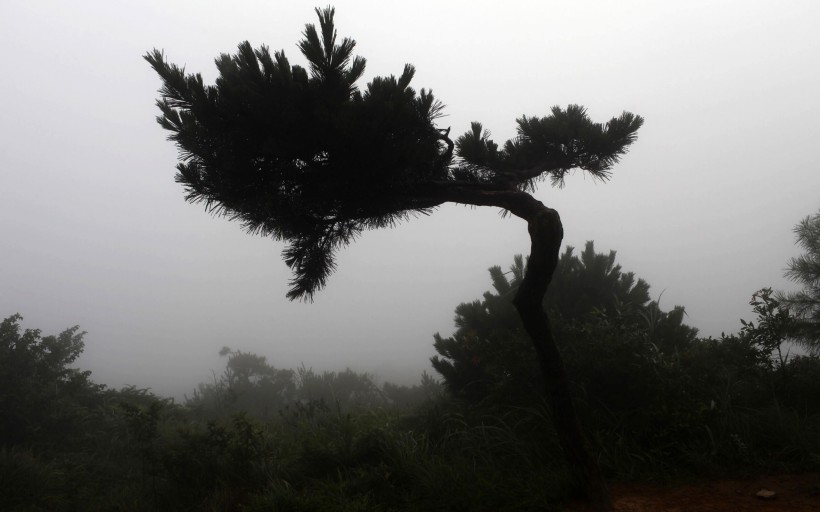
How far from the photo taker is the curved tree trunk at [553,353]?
11.4 feet

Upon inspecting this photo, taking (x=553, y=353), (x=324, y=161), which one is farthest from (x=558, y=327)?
(x=324, y=161)

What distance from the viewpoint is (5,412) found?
7.30 metres

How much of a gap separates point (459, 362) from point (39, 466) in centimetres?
545

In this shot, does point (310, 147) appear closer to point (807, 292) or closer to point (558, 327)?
point (558, 327)

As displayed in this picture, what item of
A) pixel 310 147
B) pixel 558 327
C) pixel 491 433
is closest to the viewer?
pixel 310 147

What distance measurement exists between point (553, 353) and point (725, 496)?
1529mm

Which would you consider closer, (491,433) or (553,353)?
(553,353)

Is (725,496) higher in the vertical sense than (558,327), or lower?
lower

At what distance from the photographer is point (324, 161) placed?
→ 3.54 m

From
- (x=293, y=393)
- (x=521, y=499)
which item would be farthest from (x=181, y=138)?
(x=293, y=393)

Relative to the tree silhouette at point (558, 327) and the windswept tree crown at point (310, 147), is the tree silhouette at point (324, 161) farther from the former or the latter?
the tree silhouette at point (558, 327)

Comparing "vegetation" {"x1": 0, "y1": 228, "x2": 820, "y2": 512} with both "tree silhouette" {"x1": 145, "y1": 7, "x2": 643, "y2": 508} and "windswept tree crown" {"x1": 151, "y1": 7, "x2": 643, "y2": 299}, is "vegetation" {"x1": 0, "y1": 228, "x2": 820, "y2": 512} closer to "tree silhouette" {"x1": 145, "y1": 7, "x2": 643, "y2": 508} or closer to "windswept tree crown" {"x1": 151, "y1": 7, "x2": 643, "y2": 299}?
"tree silhouette" {"x1": 145, "y1": 7, "x2": 643, "y2": 508}

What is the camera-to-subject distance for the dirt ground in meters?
3.26

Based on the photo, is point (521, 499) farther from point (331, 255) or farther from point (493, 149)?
point (493, 149)
